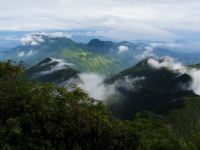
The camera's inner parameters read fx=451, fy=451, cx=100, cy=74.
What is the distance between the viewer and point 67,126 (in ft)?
283

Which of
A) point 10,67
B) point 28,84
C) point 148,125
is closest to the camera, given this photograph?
point 148,125

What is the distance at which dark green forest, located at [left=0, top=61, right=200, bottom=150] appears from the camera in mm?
82188

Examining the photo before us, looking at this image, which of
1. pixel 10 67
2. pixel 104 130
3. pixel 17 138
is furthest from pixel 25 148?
pixel 10 67

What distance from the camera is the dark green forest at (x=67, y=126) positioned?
82188mm

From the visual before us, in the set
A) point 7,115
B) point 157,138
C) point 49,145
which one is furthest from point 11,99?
point 157,138

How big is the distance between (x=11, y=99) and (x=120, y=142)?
23.7m

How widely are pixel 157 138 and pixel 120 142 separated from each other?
7.06 meters

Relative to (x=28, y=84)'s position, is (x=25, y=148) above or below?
below

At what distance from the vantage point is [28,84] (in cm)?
9962

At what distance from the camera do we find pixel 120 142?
85.2 meters

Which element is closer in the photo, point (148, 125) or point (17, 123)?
point (17, 123)

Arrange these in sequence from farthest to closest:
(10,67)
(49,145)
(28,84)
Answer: (10,67) < (28,84) < (49,145)

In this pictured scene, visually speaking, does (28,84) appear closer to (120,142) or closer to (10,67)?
(10,67)

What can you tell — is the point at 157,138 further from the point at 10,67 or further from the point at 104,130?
the point at 10,67
